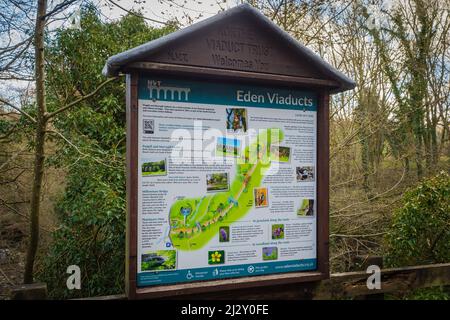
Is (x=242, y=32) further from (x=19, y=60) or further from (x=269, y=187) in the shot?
(x=19, y=60)

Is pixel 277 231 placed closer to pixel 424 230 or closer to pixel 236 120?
pixel 236 120

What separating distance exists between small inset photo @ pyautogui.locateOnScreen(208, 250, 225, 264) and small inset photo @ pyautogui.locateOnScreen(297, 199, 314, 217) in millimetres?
668

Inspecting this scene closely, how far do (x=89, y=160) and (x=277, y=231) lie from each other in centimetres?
327

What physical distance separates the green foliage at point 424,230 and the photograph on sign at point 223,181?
282 centimetres

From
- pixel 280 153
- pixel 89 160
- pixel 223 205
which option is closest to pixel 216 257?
pixel 223 205

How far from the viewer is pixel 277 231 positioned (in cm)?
294

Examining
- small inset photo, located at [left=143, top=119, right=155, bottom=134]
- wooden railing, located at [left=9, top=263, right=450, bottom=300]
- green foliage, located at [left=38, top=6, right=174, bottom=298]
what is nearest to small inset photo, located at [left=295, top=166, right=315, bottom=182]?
wooden railing, located at [left=9, top=263, right=450, bottom=300]

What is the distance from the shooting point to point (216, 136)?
276 cm

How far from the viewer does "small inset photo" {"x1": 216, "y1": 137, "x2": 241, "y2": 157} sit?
2768 millimetres

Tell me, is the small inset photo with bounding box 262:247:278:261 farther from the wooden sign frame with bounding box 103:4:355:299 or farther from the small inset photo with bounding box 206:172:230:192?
the small inset photo with bounding box 206:172:230:192
